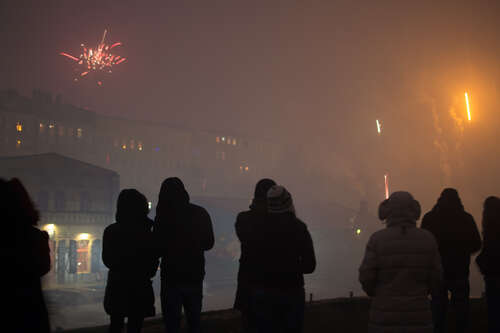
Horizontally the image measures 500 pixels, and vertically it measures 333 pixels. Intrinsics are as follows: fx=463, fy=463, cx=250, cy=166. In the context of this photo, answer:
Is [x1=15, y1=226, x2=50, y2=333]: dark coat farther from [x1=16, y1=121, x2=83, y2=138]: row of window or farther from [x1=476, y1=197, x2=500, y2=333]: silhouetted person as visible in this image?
[x1=16, y1=121, x2=83, y2=138]: row of window

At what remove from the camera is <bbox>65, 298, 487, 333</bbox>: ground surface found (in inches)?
345

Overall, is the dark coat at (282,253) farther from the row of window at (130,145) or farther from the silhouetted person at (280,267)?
the row of window at (130,145)

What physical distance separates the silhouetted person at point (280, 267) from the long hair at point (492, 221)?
3550mm

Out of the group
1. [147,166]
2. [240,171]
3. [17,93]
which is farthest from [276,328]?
[240,171]

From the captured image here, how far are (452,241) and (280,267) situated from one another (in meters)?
3.79

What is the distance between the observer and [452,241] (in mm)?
7488

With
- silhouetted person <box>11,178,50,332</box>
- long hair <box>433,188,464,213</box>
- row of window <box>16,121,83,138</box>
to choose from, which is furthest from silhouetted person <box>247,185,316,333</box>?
row of window <box>16,121,83,138</box>

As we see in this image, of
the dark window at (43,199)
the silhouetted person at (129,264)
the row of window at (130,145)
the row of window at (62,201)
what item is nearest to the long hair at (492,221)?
the silhouetted person at (129,264)

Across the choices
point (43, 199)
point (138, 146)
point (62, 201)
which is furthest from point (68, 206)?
point (138, 146)

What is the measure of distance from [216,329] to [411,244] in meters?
5.24

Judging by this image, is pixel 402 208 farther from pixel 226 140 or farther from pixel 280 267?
pixel 226 140

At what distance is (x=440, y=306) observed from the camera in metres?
7.67

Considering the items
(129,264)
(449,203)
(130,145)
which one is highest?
(130,145)

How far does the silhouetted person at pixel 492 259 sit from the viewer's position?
23.2ft
